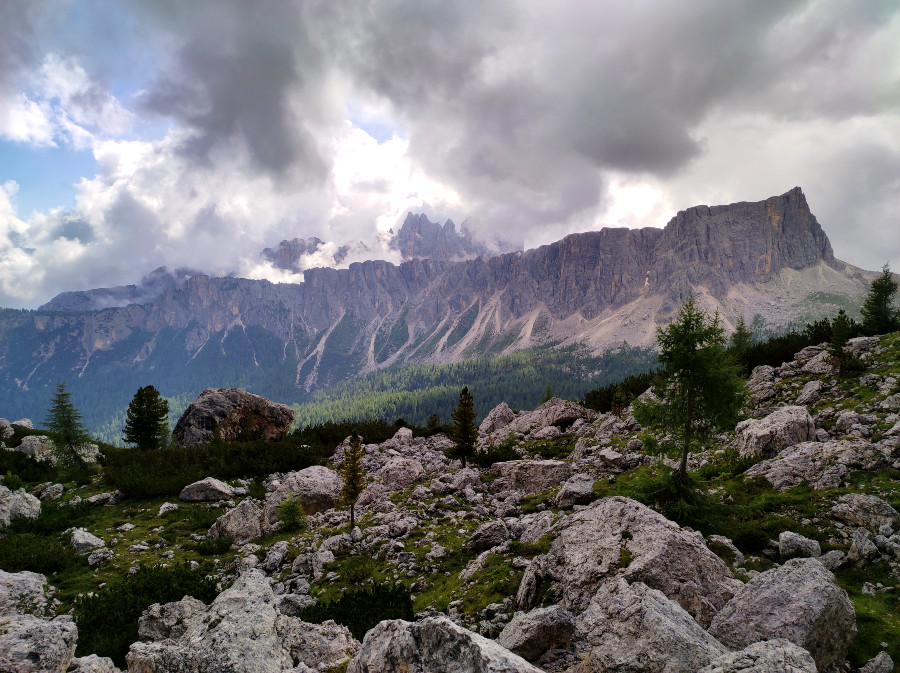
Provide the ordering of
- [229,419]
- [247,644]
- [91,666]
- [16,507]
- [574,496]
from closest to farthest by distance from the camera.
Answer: [91,666] < [247,644] < [574,496] < [16,507] < [229,419]

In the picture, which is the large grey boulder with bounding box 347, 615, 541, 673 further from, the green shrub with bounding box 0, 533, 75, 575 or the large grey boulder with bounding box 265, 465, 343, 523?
the large grey boulder with bounding box 265, 465, 343, 523

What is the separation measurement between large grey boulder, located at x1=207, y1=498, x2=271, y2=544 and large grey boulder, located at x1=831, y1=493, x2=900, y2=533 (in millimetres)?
28377

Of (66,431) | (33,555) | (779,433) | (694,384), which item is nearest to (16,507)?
(33,555)

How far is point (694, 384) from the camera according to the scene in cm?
2036

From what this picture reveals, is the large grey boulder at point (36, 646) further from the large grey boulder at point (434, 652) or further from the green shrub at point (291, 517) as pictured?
the green shrub at point (291, 517)

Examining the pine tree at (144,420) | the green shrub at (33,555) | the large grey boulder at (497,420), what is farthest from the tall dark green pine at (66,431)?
the large grey boulder at (497,420)

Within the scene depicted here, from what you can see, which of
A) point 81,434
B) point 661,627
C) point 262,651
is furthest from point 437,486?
point 81,434

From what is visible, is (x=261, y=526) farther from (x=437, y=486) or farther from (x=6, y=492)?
(x=6, y=492)

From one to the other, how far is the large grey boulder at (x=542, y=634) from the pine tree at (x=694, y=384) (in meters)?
13.0

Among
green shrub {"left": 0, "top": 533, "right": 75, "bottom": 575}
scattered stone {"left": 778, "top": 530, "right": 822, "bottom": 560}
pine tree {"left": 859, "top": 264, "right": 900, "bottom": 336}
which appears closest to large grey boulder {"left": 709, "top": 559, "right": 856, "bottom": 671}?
scattered stone {"left": 778, "top": 530, "right": 822, "bottom": 560}

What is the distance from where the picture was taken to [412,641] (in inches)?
299

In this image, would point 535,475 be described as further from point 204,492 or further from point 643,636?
point 204,492

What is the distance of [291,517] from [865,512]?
27863mm

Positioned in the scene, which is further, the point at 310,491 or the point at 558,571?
the point at 310,491
